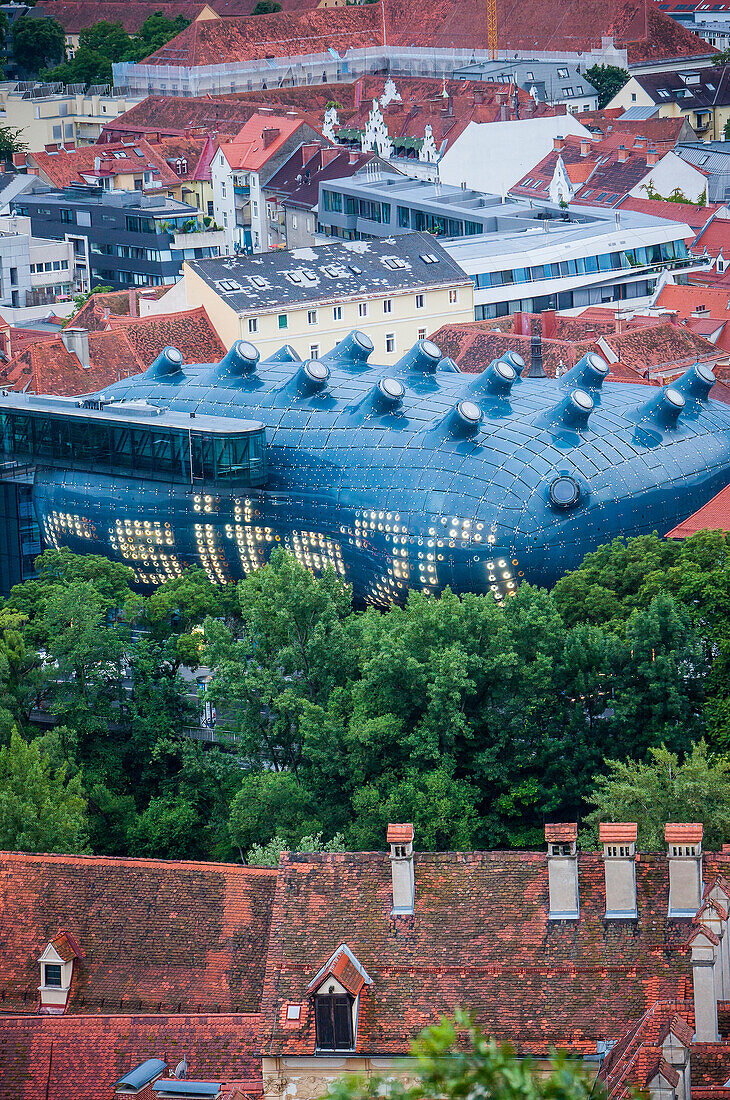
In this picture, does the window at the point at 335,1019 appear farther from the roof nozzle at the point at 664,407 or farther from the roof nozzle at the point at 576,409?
the roof nozzle at the point at 664,407

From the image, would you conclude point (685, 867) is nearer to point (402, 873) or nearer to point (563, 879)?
point (563, 879)

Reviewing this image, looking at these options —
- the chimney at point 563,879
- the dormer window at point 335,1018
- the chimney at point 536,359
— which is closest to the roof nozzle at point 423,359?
the chimney at point 536,359

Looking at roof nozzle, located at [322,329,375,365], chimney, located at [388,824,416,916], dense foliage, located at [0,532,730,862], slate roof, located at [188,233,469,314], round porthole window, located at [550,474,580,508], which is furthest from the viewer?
slate roof, located at [188,233,469,314]

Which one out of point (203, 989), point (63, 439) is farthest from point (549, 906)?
point (63, 439)

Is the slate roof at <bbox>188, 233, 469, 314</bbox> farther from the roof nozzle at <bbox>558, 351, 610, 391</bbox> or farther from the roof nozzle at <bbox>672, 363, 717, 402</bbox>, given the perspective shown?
the roof nozzle at <bbox>672, 363, 717, 402</bbox>

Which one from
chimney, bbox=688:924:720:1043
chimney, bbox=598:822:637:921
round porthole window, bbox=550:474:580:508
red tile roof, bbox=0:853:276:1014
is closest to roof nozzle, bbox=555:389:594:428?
round porthole window, bbox=550:474:580:508

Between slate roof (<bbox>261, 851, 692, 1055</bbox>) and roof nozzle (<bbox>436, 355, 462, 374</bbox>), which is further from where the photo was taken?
roof nozzle (<bbox>436, 355, 462, 374</bbox>)
